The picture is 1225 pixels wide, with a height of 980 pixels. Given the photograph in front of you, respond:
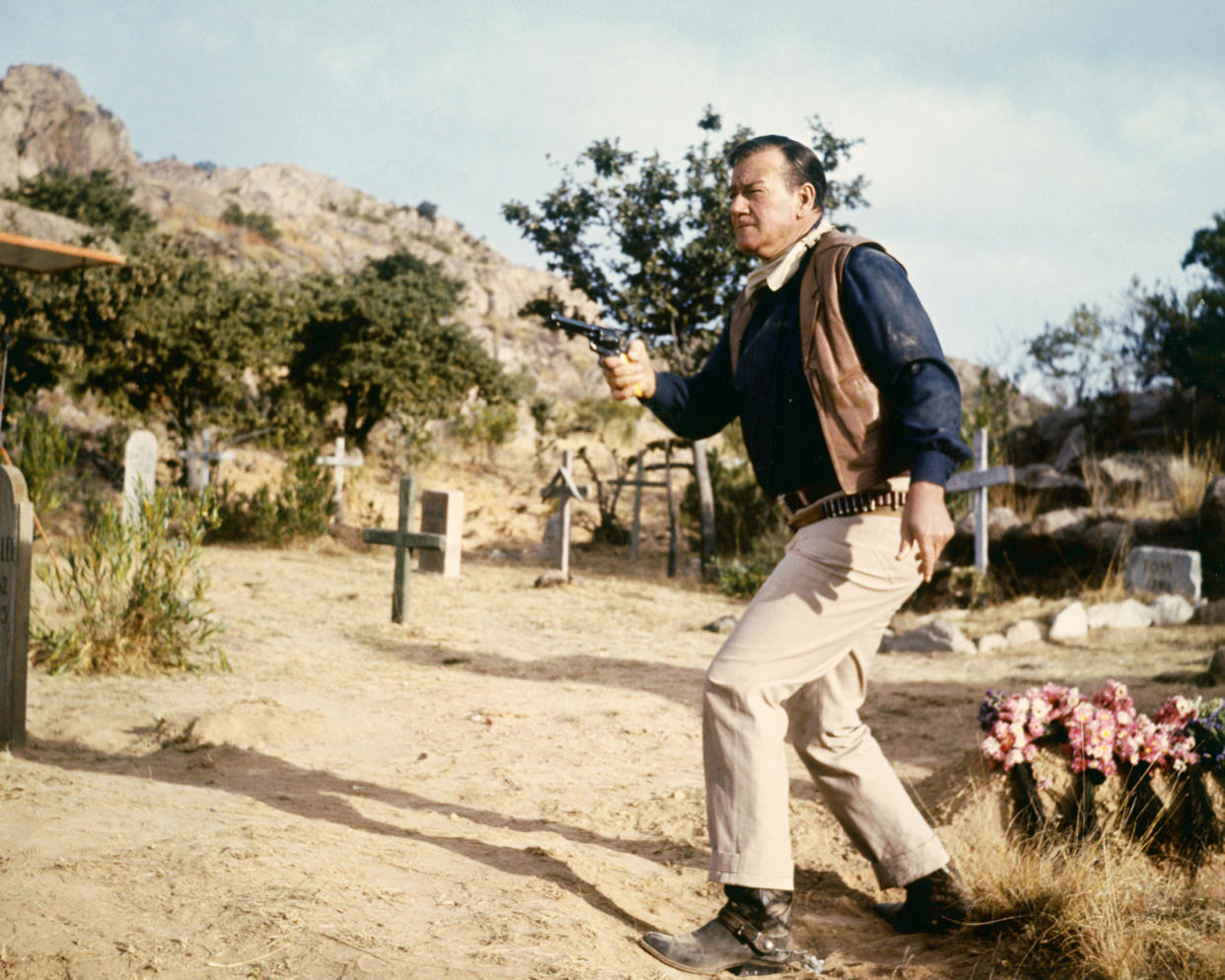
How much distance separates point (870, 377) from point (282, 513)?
38.1 ft

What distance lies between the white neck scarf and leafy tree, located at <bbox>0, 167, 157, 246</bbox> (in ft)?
112

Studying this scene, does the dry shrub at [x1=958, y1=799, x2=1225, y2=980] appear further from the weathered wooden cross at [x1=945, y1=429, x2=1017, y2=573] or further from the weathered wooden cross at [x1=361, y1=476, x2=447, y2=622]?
the weathered wooden cross at [x1=945, y1=429, x2=1017, y2=573]

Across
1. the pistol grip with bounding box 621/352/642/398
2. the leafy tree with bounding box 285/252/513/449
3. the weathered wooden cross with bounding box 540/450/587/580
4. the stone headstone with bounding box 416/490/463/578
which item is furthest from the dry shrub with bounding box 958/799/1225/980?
the leafy tree with bounding box 285/252/513/449

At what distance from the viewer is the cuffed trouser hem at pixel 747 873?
2441 millimetres

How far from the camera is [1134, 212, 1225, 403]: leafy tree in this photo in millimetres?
14602

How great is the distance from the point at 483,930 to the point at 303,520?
11325 mm

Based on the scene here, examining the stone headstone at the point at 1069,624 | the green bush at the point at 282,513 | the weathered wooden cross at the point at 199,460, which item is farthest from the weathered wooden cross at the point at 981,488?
the weathered wooden cross at the point at 199,460

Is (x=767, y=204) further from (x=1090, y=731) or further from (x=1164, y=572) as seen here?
(x=1164, y=572)

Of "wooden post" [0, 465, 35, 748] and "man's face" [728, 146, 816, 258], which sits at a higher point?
"man's face" [728, 146, 816, 258]

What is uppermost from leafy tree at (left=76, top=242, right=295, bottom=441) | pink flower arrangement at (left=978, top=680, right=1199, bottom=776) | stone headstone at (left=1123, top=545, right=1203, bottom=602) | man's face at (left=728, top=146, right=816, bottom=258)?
leafy tree at (left=76, top=242, right=295, bottom=441)

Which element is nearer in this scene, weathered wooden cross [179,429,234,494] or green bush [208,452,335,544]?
green bush [208,452,335,544]

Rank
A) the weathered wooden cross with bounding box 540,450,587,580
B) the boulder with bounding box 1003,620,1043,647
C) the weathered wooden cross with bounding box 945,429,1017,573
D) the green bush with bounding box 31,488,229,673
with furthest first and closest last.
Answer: the weathered wooden cross with bounding box 540,450,587,580 → the weathered wooden cross with bounding box 945,429,1017,573 → the boulder with bounding box 1003,620,1043,647 → the green bush with bounding box 31,488,229,673

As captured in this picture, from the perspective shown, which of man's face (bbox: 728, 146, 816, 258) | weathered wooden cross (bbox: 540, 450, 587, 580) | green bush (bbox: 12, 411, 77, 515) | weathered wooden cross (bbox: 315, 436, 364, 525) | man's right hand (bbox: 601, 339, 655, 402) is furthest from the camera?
weathered wooden cross (bbox: 315, 436, 364, 525)

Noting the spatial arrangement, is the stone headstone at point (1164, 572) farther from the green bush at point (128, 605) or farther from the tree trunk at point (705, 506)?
the green bush at point (128, 605)
